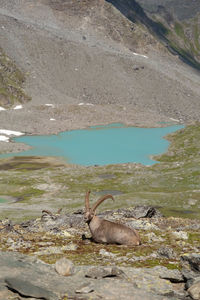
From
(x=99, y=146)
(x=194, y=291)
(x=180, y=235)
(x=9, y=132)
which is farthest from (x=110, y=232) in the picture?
(x=9, y=132)

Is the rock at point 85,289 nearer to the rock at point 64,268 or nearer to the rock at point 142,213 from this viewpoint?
the rock at point 64,268

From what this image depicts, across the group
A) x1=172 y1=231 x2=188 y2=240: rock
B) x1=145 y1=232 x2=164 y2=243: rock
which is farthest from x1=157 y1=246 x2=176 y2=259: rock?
x1=172 y1=231 x2=188 y2=240: rock

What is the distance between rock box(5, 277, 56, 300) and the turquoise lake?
119 m

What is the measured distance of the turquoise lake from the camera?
470 feet

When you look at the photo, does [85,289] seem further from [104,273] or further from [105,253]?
[105,253]

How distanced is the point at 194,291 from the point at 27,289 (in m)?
5.36

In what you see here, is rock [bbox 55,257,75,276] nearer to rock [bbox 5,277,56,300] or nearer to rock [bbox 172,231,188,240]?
rock [bbox 5,277,56,300]

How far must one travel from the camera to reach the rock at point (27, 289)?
12.3 m

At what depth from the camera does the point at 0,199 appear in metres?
89.0

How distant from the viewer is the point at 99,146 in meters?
166

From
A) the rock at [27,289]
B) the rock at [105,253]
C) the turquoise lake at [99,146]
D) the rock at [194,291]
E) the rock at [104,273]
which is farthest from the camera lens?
the turquoise lake at [99,146]

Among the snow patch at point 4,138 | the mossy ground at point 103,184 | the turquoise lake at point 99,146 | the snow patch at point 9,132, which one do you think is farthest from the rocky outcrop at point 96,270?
the snow patch at point 9,132

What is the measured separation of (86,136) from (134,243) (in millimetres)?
164167

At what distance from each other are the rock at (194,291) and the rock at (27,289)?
4437mm
